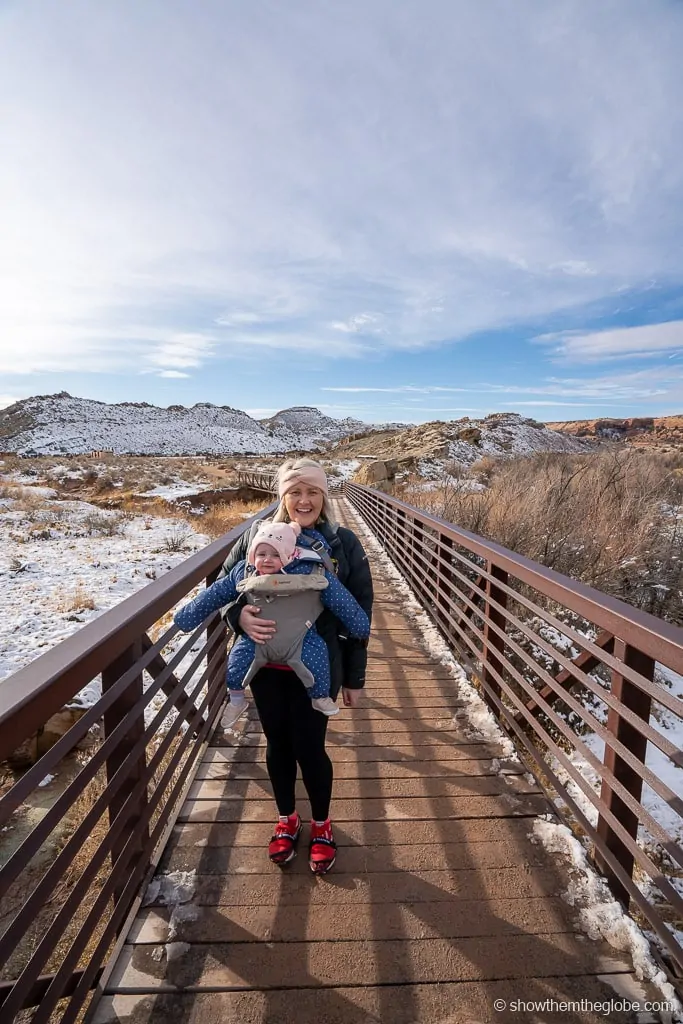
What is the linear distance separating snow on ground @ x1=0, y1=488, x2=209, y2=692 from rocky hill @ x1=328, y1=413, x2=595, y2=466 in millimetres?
16556

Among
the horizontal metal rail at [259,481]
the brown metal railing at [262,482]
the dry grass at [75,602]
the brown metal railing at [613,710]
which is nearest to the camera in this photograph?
the brown metal railing at [613,710]

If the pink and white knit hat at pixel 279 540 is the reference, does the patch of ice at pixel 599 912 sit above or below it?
below

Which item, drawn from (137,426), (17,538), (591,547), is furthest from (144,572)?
(137,426)

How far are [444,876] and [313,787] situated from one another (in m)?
0.71

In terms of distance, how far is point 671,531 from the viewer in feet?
24.4

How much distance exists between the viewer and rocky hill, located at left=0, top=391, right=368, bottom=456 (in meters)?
79.8

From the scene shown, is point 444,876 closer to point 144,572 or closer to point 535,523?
point 535,523

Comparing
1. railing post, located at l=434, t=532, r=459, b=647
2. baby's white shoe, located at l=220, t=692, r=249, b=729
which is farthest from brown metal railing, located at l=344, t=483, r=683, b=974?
baby's white shoe, located at l=220, t=692, r=249, b=729

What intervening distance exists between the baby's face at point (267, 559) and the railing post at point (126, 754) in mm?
619

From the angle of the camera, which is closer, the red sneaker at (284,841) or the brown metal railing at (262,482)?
the red sneaker at (284,841)

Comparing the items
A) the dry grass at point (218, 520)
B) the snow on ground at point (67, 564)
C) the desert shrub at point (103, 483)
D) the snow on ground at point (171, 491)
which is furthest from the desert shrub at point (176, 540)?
the desert shrub at point (103, 483)

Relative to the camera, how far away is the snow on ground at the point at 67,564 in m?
6.36

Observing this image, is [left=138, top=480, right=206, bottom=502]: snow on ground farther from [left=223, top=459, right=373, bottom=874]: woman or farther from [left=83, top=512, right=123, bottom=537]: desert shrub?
[left=223, top=459, right=373, bottom=874]: woman

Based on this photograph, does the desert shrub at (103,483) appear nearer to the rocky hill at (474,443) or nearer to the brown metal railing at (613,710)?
the rocky hill at (474,443)
